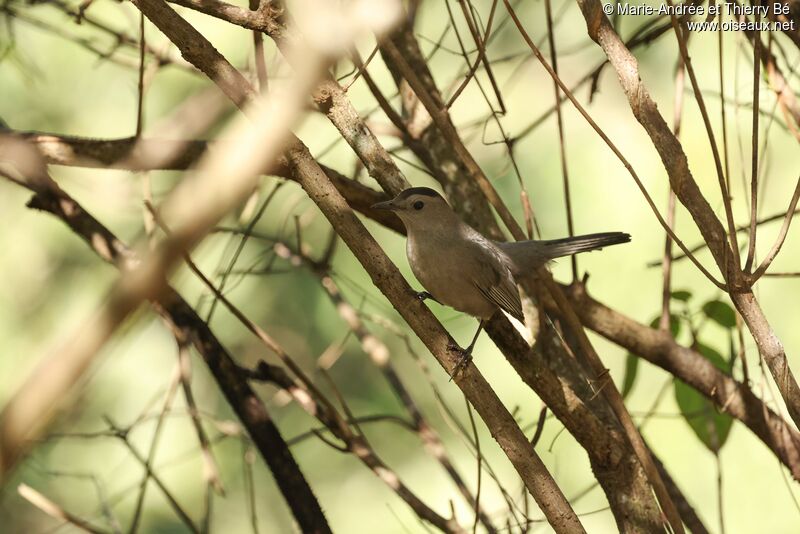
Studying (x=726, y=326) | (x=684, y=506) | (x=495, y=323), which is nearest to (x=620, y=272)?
(x=726, y=326)


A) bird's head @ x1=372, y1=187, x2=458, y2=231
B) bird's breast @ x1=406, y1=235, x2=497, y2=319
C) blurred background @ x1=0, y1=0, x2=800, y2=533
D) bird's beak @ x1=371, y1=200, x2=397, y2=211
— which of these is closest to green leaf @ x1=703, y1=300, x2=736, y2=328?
bird's breast @ x1=406, y1=235, x2=497, y2=319

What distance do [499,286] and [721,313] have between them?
75 cm

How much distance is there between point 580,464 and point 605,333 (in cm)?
224

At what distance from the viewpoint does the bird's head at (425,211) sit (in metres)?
3.12

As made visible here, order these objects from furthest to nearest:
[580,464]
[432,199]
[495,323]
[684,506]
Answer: [580,464] < [432,199] < [684,506] < [495,323]

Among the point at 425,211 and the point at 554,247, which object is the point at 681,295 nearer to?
the point at 554,247

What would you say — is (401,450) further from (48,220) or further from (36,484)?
(48,220)

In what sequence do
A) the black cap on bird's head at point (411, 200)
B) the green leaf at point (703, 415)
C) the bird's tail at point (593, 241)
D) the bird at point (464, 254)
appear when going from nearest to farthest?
the black cap on bird's head at point (411, 200) < the green leaf at point (703, 415) < the bird at point (464, 254) < the bird's tail at point (593, 241)

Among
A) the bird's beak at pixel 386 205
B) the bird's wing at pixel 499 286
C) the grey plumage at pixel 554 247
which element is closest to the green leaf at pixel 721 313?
the grey plumage at pixel 554 247

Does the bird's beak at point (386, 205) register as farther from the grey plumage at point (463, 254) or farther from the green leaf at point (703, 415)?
the green leaf at point (703, 415)

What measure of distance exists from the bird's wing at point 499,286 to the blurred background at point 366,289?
150 centimetres

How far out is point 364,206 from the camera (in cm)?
299

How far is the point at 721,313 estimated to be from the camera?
10.3 ft

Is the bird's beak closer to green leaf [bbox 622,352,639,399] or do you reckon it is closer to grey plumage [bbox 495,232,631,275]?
grey plumage [bbox 495,232,631,275]
